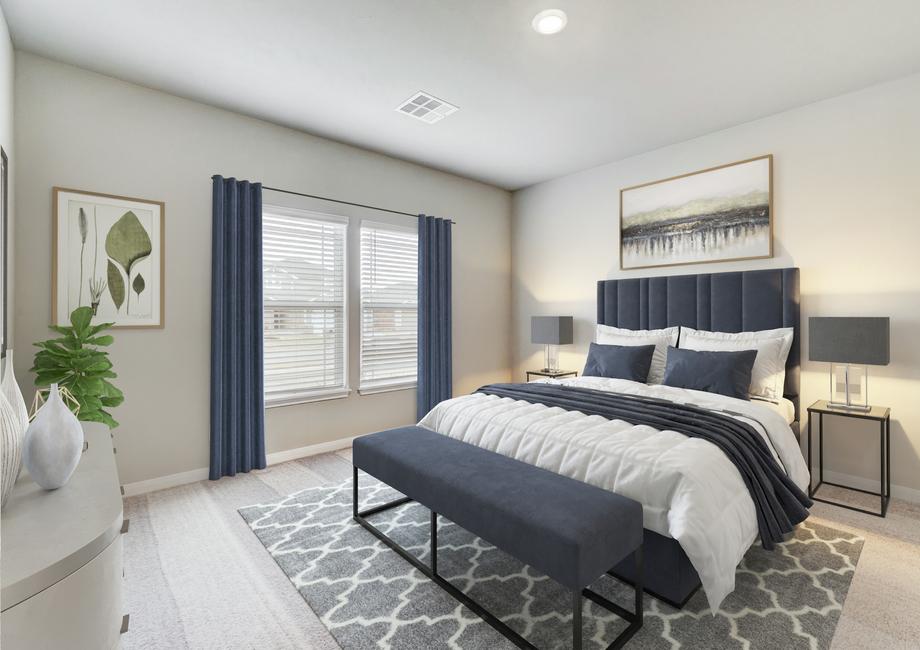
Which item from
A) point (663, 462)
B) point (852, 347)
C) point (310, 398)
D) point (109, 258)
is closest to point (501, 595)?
point (663, 462)

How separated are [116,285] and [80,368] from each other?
2.34ft

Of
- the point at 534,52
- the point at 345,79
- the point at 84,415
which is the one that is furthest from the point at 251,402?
the point at 534,52

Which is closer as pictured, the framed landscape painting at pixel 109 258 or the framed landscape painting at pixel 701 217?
the framed landscape painting at pixel 109 258

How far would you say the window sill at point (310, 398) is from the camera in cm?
371

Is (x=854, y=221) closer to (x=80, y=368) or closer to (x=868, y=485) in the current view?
(x=868, y=485)

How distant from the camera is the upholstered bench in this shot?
1.54 m

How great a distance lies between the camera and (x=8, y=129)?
247 cm

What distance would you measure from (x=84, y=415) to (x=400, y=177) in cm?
321

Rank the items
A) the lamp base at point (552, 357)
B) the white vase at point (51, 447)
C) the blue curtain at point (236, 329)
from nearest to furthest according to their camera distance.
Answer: the white vase at point (51, 447)
the blue curtain at point (236, 329)
the lamp base at point (552, 357)

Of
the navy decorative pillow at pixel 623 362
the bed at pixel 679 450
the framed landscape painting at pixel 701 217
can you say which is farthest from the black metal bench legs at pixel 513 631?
the framed landscape painting at pixel 701 217

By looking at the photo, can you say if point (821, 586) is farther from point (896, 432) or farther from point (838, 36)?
point (838, 36)

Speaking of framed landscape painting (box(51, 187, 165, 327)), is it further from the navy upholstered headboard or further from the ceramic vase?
→ the navy upholstered headboard

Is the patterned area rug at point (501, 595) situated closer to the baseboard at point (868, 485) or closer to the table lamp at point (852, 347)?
the baseboard at point (868, 485)

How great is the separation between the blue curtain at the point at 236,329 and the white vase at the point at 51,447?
7.54ft
